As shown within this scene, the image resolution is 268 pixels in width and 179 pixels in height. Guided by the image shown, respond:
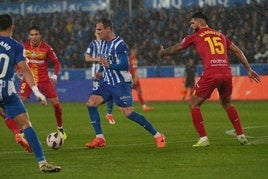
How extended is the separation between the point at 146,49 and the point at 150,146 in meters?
21.4

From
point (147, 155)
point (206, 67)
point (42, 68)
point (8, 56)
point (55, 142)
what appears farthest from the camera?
point (42, 68)

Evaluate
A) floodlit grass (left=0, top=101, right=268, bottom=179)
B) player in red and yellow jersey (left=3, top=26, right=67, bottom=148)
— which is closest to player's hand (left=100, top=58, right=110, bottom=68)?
floodlit grass (left=0, top=101, right=268, bottom=179)

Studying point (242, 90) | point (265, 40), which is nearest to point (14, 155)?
point (242, 90)

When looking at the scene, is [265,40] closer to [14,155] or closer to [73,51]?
[73,51]

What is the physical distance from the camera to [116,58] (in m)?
13.6

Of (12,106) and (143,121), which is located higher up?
(12,106)

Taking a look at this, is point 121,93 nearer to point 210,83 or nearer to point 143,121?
point 143,121

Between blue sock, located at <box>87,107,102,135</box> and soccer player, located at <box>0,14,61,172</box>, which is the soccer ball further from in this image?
soccer player, located at <box>0,14,61,172</box>

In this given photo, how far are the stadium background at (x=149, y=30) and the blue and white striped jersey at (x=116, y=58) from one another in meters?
17.0

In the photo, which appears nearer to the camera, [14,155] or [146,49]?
[14,155]

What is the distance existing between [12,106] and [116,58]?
3.78 meters

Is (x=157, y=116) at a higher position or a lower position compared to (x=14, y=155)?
lower

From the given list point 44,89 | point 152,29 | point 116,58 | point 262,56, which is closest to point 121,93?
point 116,58

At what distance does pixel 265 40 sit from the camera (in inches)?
1267
